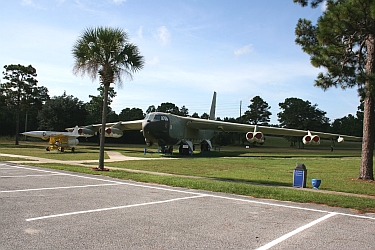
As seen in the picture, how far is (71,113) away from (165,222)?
6130 cm

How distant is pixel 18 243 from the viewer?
5.13m

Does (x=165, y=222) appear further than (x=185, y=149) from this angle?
No

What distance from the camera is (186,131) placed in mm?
36719

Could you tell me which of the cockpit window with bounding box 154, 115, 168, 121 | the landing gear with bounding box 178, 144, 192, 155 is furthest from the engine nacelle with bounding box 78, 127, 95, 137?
the landing gear with bounding box 178, 144, 192, 155

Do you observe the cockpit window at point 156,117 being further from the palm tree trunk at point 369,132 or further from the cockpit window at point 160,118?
the palm tree trunk at point 369,132

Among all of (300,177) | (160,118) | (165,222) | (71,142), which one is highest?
(160,118)

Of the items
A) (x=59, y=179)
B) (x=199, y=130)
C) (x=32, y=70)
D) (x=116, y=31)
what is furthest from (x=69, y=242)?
(x=32, y=70)

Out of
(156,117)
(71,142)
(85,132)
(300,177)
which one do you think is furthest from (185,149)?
(300,177)

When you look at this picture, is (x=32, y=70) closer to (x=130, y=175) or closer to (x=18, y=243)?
(x=130, y=175)

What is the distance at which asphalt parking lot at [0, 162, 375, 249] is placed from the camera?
548 cm

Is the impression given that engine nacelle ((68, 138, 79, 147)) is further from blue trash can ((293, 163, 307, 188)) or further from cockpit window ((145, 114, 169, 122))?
blue trash can ((293, 163, 307, 188))

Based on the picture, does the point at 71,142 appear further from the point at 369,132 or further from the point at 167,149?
the point at 369,132

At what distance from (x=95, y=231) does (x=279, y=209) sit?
4672 mm

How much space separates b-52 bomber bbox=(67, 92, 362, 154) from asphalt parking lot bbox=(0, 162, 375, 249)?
21039 mm
